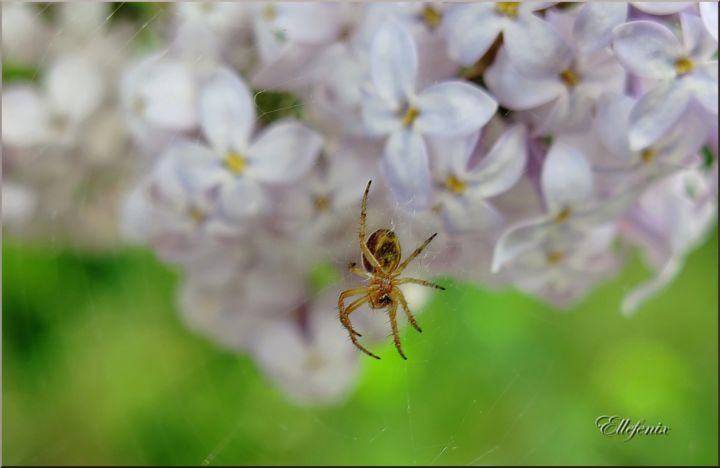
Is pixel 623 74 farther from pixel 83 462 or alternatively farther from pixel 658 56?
pixel 83 462

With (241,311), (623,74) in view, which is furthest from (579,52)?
(241,311)

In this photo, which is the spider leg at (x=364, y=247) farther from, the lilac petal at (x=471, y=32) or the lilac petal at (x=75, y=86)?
the lilac petal at (x=75, y=86)

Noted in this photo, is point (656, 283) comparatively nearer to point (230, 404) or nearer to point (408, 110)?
point (408, 110)

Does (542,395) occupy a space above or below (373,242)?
below

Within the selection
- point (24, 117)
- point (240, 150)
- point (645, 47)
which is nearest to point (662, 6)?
point (645, 47)

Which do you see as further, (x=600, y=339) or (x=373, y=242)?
(x=600, y=339)

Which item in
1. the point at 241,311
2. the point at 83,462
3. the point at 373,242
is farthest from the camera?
the point at 83,462
